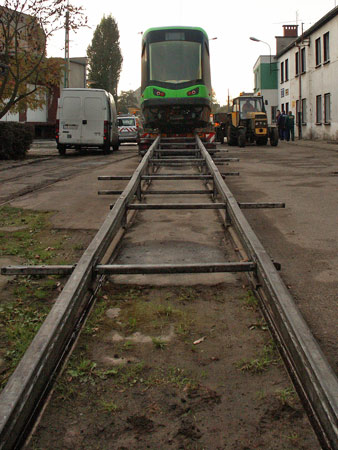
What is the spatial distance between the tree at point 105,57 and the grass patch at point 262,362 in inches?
3086

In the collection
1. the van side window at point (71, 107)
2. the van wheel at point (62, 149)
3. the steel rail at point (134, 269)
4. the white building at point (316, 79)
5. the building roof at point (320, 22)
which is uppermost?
the building roof at point (320, 22)

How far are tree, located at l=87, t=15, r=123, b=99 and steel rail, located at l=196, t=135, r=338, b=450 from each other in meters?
77.8

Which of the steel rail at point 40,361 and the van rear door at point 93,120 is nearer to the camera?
the steel rail at point 40,361

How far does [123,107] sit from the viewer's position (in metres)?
104

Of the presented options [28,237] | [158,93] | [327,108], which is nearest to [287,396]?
[28,237]

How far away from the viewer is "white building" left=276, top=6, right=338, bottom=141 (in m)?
30.5

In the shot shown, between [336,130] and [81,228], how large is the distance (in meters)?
26.6

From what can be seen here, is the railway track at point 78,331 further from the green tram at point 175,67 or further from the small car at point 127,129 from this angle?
the small car at point 127,129

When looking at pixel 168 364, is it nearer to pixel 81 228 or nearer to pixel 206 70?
pixel 81 228

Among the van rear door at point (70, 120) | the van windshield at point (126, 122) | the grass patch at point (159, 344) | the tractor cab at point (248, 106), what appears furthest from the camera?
the van windshield at point (126, 122)

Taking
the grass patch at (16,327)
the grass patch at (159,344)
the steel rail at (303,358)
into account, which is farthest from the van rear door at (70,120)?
the grass patch at (159,344)

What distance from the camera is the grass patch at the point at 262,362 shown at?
2.53 metres

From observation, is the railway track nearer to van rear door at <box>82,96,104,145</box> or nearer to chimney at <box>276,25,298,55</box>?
van rear door at <box>82,96,104,145</box>

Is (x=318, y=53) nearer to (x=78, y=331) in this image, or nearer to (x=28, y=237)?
(x=28, y=237)
